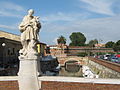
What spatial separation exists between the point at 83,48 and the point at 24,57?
289ft

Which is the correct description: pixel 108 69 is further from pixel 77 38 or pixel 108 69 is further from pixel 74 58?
pixel 77 38

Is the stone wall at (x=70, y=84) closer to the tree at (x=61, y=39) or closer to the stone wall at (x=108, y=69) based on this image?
the stone wall at (x=108, y=69)

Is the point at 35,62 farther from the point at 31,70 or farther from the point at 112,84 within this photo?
the point at 112,84

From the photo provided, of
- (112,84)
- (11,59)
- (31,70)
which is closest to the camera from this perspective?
(112,84)

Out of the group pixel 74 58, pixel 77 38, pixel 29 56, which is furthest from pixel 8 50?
pixel 77 38

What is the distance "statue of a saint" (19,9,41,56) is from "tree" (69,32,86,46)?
107218 mm

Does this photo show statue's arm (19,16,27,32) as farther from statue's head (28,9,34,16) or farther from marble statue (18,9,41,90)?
statue's head (28,9,34,16)

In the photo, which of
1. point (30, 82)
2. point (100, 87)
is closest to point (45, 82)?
point (30, 82)

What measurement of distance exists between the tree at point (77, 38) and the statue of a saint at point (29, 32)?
107218 mm

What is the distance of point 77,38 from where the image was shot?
11831cm

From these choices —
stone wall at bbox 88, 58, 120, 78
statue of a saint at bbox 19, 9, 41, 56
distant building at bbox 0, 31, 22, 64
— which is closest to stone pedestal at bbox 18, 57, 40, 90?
statue of a saint at bbox 19, 9, 41, 56

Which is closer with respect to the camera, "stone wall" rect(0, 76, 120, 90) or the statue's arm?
"stone wall" rect(0, 76, 120, 90)

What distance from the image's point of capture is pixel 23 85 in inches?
389

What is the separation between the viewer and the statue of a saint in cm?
997
